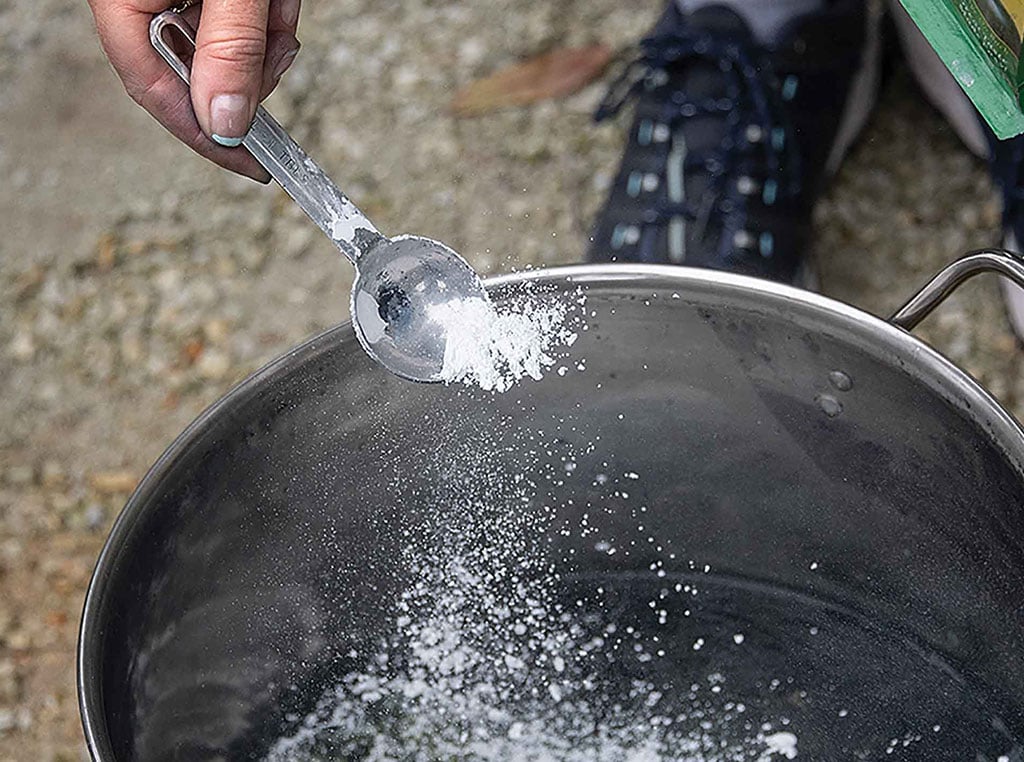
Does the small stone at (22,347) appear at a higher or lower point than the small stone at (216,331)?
lower

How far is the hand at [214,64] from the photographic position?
0.63m

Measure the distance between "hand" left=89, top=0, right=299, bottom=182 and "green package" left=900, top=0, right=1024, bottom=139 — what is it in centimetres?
→ 31

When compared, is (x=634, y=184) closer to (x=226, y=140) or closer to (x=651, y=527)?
(x=651, y=527)

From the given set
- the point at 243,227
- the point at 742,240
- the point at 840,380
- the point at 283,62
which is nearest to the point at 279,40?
the point at 283,62

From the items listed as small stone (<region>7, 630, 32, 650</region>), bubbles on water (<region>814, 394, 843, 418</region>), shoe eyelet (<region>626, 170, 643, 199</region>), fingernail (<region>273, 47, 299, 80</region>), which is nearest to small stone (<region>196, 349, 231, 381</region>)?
small stone (<region>7, 630, 32, 650</region>)

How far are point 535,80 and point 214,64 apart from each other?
28.6 inches

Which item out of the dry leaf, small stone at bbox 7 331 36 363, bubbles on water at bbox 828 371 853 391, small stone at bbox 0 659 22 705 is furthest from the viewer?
the dry leaf

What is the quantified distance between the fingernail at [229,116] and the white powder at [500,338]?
14 cm

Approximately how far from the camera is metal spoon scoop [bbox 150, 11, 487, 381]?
673 millimetres

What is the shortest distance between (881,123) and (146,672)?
0.85 metres

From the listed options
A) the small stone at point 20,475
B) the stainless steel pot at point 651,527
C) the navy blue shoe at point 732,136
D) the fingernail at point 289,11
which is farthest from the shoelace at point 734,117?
the small stone at point 20,475

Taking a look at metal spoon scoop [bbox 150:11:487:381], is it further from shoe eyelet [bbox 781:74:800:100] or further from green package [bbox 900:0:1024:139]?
shoe eyelet [bbox 781:74:800:100]

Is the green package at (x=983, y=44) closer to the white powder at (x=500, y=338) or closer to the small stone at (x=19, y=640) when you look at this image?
the white powder at (x=500, y=338)

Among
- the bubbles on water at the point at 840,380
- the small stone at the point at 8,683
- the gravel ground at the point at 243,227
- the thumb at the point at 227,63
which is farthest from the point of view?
the gravel ground at the point at 243,227
